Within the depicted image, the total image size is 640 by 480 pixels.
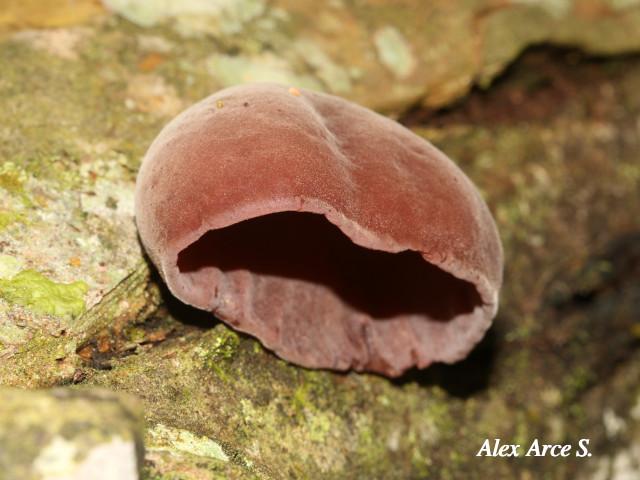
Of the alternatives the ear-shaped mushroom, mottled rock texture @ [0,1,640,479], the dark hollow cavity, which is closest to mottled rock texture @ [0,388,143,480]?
mottled rock texture @ [0,1,640,479]

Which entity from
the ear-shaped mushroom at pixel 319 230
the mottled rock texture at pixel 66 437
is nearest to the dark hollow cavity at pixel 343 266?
the ear-shaped mushroom at pixel 319 230

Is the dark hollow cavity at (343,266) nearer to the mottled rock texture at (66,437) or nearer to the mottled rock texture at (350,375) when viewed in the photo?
the mottled rock texture at (350,375)

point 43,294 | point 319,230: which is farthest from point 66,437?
point 319,230

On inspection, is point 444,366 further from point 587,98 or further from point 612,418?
point 587,98

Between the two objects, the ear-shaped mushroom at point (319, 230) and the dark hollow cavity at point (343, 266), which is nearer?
the ear-shaped mushroom at point (319, 230)

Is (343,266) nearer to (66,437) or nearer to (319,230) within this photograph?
(319,230)

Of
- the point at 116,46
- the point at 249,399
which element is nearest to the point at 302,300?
the point at 249,399

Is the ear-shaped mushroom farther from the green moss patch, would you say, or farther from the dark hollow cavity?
the green moss patch
